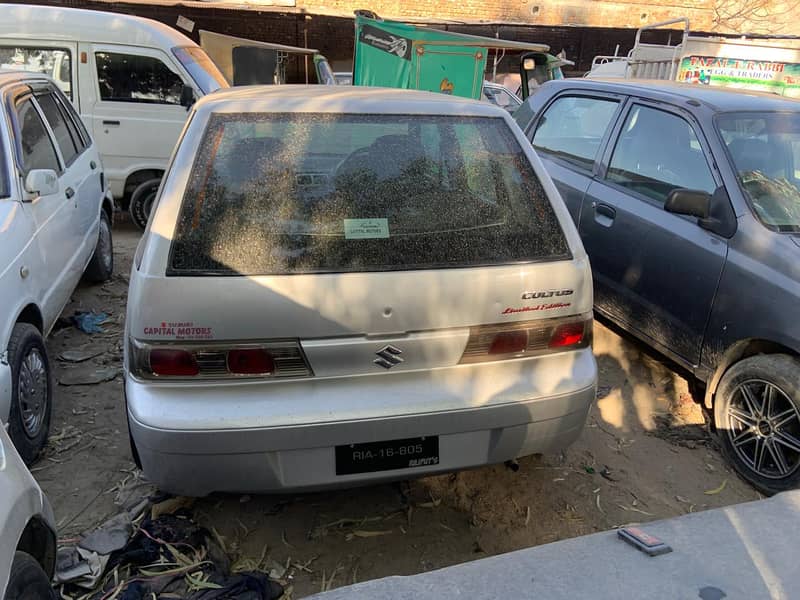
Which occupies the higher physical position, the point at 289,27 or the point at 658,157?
the point at 289,27

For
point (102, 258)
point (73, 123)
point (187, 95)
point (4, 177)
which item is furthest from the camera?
point (187, 95)

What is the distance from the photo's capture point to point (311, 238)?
226cm

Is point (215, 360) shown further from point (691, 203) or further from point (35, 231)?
point (691, 203)

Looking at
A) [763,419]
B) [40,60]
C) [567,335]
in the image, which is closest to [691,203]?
[763,419]

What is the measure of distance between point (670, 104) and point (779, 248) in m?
1.32

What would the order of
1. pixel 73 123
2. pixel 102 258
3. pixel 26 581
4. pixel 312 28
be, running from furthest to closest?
pixel 312 28, pixel 102 258, pixel 73 123, pixel 26 581

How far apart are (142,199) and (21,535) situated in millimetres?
5949

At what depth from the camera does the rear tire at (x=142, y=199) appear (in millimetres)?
7035

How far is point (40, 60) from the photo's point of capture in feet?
21.8

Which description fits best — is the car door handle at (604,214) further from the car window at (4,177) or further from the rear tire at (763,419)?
the car window at (4,177)

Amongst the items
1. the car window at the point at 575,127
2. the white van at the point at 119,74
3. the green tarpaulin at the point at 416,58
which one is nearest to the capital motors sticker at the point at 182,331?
the car window at the point at 575,127

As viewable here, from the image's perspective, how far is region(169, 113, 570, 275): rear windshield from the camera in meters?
2.21

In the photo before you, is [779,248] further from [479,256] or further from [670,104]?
[479,256]

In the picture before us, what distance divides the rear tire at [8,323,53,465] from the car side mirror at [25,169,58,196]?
0.80 metres
